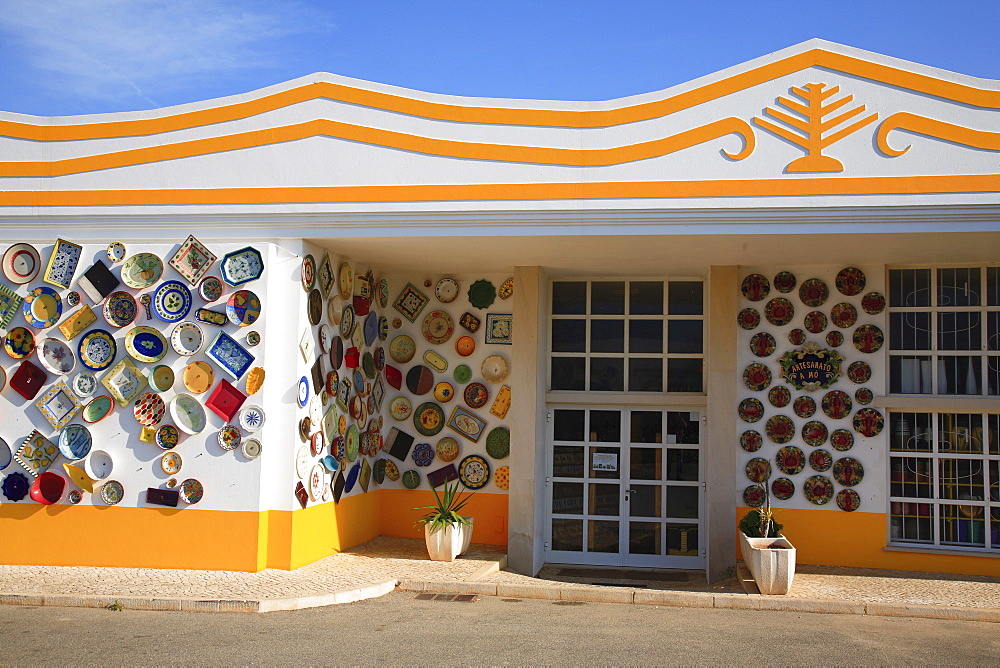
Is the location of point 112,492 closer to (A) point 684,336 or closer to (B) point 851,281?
(A) point 684,336

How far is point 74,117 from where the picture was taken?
1056 centimetres

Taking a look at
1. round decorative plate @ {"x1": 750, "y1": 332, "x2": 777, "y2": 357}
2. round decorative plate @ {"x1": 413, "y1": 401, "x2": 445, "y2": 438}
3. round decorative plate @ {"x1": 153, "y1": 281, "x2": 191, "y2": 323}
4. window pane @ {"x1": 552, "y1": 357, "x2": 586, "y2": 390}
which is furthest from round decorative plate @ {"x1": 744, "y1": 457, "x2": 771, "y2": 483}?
round decorative plate @ {"x1": 153, "y1": 281, "x2": 191, "y2": 323}

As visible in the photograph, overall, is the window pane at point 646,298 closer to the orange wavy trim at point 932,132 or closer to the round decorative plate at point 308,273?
the orange wavy trim at point 932,132

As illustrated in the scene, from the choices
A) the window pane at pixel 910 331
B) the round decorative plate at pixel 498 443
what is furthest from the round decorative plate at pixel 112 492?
the window pane at pixel 910 331

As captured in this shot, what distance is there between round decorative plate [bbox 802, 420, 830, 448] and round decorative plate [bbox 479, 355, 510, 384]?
3.83 m

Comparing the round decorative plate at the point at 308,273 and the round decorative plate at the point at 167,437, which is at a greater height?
the round decorative plate at the point at 308,273

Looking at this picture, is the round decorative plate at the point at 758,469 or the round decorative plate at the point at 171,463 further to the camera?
the round decorative plate at the point at 758,469

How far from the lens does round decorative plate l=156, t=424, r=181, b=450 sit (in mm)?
9812

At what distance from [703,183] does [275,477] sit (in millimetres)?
5636

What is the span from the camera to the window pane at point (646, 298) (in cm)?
1195

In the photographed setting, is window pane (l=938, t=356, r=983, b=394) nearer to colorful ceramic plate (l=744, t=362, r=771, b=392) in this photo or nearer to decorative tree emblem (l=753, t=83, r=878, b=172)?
colorful ceramic plate (l=744, t=362, r=771, b=392)

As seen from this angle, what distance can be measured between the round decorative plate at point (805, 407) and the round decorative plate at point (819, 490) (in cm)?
78

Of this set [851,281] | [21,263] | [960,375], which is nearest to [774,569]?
[960,375]

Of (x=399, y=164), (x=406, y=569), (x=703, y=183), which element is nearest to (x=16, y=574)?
(x=406, y=569)
